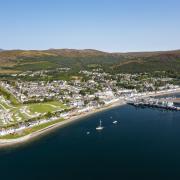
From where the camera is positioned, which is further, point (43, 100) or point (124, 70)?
point (124, 70)

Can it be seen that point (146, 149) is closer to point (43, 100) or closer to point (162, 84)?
point (43, 100)

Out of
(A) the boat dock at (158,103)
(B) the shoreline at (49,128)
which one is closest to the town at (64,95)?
(B) the shoreline at (49,128)

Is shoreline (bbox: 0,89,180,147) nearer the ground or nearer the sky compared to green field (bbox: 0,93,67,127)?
nearer the ground

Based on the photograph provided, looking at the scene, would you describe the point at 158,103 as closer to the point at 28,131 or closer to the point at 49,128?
the point at 49,128

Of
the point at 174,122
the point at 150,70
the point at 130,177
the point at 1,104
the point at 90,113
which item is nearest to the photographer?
the point at 130,177

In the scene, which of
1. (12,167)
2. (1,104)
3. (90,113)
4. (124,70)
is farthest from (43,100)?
(124,70)

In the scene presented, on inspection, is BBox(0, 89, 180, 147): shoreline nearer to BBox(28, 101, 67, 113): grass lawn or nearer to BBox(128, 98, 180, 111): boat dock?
BBox(128, 98, 180, 111): boat dock

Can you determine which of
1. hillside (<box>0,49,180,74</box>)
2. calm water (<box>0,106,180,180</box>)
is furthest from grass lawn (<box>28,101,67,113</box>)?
hillside (<box>0,49,180,74</box>)
